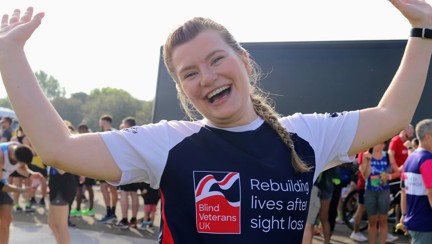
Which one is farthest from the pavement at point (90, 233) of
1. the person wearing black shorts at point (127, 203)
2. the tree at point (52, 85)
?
the tree at point (52, 85)

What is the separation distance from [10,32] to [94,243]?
22.3 ft

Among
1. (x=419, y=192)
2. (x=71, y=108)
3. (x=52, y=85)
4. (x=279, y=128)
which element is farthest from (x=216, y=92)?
(x=52, y=85)

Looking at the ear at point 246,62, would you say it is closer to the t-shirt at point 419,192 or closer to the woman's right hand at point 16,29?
the woman's right hand at point 16,29

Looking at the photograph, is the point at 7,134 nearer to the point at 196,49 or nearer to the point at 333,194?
the point at 333,194

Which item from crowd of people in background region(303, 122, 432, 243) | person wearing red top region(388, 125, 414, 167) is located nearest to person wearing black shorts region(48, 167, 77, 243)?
crowd of people in background region(303, 122, 432, 243)

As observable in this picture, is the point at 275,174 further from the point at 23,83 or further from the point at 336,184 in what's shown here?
the point at 336,184

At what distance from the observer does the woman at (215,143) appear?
1.48m

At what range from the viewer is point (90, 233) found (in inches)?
337

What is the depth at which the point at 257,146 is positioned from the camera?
168cm

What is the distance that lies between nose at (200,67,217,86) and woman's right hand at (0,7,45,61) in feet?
1.73

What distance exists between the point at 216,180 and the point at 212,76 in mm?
333

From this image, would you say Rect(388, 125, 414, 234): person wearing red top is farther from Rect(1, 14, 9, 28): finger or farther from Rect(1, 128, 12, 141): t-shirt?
Rect(1, 128, 12, 141): t-shirt

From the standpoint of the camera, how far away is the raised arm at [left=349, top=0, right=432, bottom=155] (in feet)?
5.72

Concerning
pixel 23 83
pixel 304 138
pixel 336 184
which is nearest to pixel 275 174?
pixel 304 138
